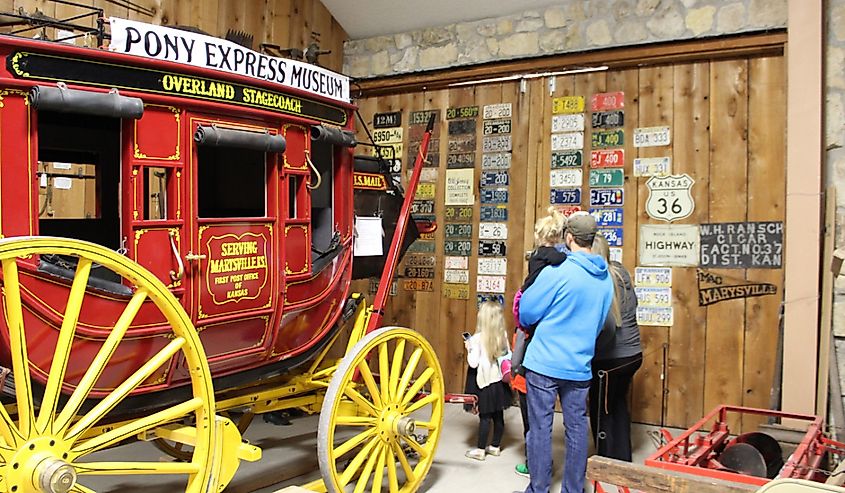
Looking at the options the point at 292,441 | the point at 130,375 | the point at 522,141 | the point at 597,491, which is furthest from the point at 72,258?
the point at 522,141

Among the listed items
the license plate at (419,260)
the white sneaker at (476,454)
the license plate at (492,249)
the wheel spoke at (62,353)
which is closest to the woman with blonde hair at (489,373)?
the white sneaker at (476,454)

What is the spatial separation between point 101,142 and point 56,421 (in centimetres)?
161

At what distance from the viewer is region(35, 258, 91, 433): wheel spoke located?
89.3 inches

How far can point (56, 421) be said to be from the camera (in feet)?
7.54

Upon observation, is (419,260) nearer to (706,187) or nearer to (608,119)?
(608,119)

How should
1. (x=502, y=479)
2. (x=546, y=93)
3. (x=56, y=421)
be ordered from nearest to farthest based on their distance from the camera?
(x=56, y=421)
(x=502, y=479)
(x=546, y=93)

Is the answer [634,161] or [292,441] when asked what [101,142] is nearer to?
[292,441]

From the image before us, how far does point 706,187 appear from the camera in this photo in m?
4.93

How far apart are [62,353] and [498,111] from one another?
3999 millimetres

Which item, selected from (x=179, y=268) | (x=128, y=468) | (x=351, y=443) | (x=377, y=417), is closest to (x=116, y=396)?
(x=128, y=468)

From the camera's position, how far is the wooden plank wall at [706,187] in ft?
15.6

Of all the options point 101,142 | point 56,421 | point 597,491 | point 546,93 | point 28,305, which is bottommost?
point 597,491

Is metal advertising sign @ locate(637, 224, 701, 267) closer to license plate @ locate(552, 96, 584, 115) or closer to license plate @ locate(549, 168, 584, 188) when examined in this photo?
license plate @ locate(549, 168, 584, 188)

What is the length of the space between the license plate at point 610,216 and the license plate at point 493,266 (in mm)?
786
